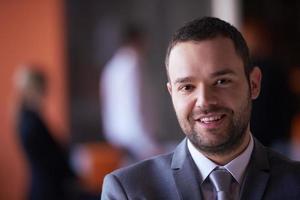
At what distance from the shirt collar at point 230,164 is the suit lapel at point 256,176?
0.01 m

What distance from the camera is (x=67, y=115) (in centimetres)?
634

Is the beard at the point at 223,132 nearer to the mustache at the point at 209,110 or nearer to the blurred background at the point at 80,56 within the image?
the mustache at the point at 209,110

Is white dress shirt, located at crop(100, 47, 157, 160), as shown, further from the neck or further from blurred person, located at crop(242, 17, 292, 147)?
the neck

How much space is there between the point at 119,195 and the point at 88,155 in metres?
3.81

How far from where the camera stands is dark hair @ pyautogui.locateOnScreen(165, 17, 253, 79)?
1.51 m

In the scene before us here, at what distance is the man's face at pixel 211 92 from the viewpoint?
1492 millimetres

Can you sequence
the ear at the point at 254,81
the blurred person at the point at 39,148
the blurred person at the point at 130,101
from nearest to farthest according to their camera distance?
the ear at the point at 254,81 < the blurred person at the point at 39,148 < the blurred person at the point at 130,101

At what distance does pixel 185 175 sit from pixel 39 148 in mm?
3072

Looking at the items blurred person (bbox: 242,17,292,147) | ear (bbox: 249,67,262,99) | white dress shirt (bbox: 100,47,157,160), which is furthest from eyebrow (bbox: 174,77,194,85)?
white dress shirt (bbox: 100,47,157,160)

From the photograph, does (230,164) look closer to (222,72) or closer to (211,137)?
(211,137)

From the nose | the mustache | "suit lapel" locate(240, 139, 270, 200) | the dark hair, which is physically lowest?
"suit lapel" locate(240, 139, 270, 200)

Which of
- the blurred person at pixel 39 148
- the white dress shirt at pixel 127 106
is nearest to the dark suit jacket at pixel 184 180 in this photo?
the blurred person at pixel 39 148

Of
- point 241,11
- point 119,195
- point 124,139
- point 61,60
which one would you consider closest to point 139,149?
point 124,139

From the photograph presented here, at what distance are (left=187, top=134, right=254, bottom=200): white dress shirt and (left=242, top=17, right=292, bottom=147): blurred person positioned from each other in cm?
217
